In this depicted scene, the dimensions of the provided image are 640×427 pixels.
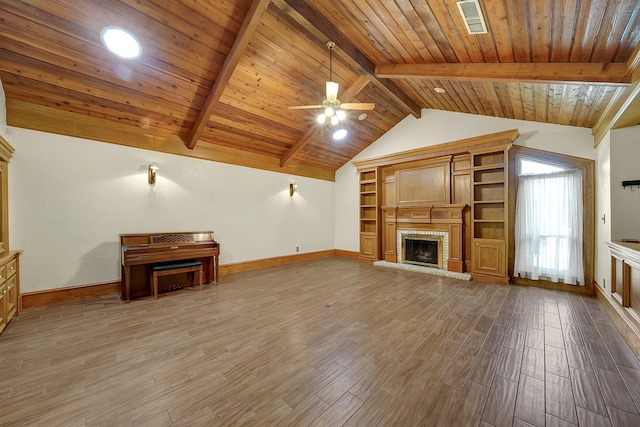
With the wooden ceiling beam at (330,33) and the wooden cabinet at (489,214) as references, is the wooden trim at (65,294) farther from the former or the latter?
the wooden cabinet at (489,214)

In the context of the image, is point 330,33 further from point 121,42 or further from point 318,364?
point 318,364

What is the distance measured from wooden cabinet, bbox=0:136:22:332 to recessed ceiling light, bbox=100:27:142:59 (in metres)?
1.58

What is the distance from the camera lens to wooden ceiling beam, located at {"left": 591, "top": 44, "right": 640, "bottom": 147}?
2326 mm

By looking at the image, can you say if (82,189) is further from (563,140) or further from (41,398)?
(563,140)

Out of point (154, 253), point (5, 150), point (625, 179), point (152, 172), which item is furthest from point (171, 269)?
point (625, 179)

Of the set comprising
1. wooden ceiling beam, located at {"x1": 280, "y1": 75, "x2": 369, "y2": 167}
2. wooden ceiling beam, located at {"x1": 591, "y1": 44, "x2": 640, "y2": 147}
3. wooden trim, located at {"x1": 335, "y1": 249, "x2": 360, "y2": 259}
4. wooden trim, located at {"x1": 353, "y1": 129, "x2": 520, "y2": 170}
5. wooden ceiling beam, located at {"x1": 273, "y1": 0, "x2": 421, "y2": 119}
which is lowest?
wooden trim, located at {"x1": 335, "y1": 249, "x2": 360, "y2": 259}

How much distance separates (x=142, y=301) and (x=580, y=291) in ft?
23.2

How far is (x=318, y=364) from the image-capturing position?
7.06 ft

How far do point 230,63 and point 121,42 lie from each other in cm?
127

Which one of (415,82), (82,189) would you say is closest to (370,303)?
(415,82)

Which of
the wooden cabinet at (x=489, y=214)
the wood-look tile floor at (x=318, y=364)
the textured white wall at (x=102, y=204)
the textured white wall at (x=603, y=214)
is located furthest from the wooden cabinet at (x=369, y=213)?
the textured white wall at (x=603, y=214)

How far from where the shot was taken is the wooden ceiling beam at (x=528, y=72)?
253cm

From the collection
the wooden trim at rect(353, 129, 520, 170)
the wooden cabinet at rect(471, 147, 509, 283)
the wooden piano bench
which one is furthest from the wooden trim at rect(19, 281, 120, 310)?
the wooden cabinet at rect(471, 147, 509, 283)

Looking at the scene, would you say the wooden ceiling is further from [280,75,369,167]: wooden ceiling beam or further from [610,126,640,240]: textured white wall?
[610,126,640,240]: textured white wall
